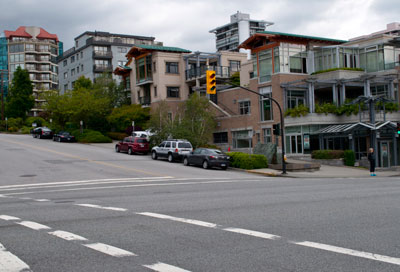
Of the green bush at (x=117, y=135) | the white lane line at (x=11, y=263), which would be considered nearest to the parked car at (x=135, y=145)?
the green bush at (x=117, y=135)

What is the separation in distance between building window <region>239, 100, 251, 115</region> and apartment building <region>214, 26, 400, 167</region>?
109 millimetres

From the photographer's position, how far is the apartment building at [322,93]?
36281 millimetres

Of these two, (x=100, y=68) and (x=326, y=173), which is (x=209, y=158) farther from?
(x=100, y=68)

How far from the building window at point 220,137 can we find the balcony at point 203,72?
9.64 m

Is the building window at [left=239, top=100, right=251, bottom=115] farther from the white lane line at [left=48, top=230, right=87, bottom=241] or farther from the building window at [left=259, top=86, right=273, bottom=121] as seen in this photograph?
the white lane line at [left=48, top=230, right=87, bottom=241]

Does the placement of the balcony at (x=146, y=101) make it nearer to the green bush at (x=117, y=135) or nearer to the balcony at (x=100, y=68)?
the green bush at (x=117, y=135)

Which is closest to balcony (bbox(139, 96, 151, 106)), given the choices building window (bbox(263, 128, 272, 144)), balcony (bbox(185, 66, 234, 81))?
balcony (bbox(185, 66, 234, 81))

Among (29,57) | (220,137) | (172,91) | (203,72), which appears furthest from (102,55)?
(220,137)

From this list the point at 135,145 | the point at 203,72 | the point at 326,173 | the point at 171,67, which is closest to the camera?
the point at 326,173

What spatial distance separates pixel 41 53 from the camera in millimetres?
115875

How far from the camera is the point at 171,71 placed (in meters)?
56.5

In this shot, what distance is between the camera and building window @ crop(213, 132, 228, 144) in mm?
47000

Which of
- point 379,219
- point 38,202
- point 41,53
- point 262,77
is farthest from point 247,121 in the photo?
point 41,53

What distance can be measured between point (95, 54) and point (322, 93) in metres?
56.0
